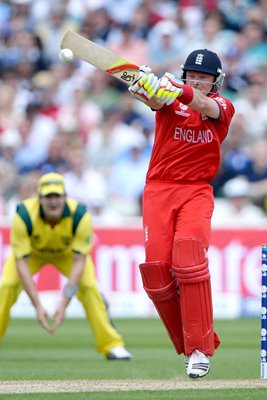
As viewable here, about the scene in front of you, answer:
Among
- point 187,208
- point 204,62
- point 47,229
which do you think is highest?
point 204,62

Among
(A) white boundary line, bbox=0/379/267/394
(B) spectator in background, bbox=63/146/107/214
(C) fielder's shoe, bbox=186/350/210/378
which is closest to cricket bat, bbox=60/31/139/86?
(C) fielder's shoe, bbox=186/350/210/378

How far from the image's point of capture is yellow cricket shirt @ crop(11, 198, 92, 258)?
390 inches

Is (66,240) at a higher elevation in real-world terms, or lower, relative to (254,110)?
lower

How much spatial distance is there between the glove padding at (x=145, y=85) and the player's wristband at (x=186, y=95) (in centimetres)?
17

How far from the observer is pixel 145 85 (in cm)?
694

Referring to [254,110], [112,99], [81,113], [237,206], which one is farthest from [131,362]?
[112,99]

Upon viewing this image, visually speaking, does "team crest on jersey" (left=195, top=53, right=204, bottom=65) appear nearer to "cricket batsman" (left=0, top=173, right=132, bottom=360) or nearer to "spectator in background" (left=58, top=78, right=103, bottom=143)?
"cricket batsman" (left=0, top=173, right=132, bottom=360)

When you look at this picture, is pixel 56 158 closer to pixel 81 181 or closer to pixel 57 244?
pixel 81 181

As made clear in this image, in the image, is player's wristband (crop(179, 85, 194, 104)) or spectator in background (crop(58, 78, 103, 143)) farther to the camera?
spectator in background (crop(58, 78, 103, 143))

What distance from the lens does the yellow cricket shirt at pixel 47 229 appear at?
32.5 ft

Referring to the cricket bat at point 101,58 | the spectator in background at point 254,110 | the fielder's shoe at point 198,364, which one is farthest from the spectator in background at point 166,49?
the fielder's shoe at point 198,364

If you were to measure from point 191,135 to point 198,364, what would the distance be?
146cm

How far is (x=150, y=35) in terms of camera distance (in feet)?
56.9

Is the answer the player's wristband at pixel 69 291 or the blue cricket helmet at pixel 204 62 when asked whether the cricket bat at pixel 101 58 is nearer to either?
the blue cricket helmet at pixel 204 62
